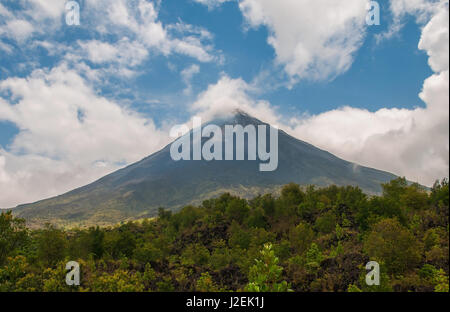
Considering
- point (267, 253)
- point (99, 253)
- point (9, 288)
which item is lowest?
point (99, 253)

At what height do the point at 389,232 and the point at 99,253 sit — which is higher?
the point at 389,232

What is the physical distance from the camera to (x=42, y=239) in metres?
27.1

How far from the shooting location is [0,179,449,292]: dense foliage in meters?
15.6

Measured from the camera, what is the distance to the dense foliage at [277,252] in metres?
15.6

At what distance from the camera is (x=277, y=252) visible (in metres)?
30.0

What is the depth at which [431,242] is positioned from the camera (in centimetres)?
2042

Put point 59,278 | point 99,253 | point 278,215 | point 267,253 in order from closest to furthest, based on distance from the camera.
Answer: point 267,253 < point 59,278 < point 99,253 < point 278,215

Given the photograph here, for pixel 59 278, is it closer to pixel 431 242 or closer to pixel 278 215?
pixel 431 242
